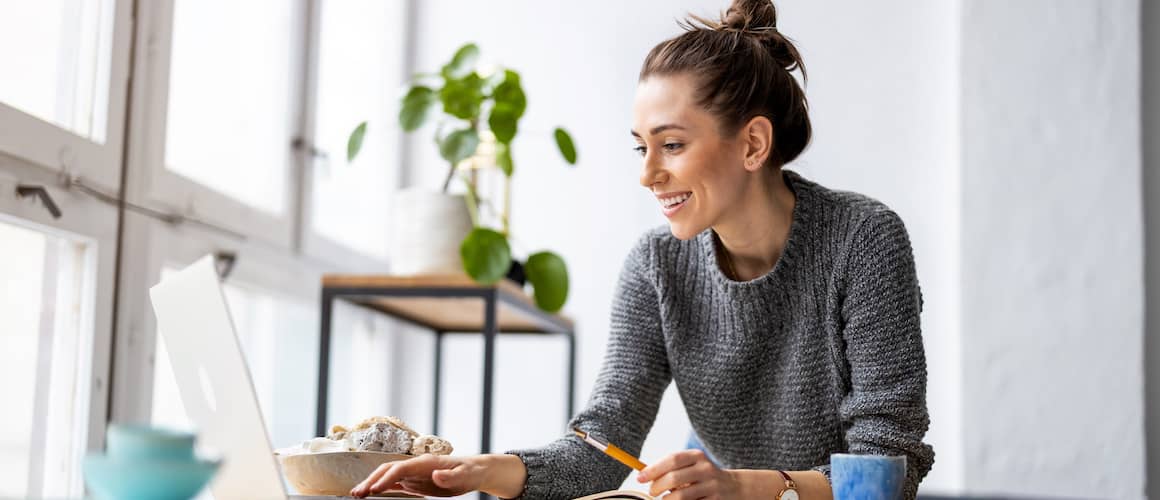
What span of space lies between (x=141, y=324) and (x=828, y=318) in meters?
1.09

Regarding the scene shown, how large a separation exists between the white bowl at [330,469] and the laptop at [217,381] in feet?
0.44

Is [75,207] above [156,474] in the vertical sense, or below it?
above

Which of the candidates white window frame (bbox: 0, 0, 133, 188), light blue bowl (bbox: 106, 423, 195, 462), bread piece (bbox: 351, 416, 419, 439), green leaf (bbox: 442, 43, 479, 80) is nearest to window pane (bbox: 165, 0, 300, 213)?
white window frame (bbox: 0, 0, 133, 188)

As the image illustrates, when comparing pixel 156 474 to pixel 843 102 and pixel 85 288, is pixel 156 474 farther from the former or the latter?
pixel 843 102

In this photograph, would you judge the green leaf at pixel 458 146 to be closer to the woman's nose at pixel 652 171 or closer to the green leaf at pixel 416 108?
the green leaf at pixel 416 108

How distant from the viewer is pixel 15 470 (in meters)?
1.54

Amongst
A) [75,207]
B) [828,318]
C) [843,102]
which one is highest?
[843,102]

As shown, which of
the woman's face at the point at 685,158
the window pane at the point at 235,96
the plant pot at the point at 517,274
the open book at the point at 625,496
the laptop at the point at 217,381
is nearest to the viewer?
the laptop at the point at 217,381

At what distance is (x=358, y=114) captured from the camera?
9.57 feet

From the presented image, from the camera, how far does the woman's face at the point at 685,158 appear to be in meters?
1.37

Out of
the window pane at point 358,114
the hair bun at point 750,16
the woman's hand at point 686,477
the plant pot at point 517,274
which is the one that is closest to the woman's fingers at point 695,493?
the woman's hand at point 686,477

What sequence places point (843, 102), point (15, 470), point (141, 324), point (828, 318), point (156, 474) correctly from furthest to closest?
point (843, 102) < point (141, 324) < point (15, 470) < point (828, 318) < point (156, 474)

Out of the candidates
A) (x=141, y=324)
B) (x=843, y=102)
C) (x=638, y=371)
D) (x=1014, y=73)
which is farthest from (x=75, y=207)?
(x=1014, y=73)

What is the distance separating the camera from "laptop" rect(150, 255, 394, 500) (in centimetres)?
80
